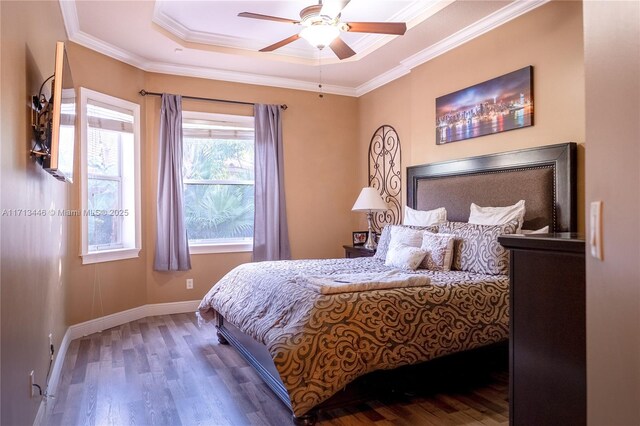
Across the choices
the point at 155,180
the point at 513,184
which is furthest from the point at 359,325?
the point at 155,180

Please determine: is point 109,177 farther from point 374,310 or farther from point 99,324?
point 374,310

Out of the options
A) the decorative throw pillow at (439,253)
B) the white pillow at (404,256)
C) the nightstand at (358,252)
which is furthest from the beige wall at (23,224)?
the nightstand at (358,252)

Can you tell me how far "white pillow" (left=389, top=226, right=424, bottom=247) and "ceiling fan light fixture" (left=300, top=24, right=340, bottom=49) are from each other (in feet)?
5.64

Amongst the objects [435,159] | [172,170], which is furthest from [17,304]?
[435,159]

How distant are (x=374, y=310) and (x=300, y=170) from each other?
10.6ft

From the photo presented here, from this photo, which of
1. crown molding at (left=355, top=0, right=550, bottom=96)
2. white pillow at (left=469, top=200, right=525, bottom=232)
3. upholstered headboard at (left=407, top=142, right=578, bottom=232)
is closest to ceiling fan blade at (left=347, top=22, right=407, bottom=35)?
crown molding at (left=355, top=0, right=550, bottom=96)

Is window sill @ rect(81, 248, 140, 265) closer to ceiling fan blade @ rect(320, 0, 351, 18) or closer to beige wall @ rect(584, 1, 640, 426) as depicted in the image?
ceiling fan blade @ rect(320, 0, 351, 18)

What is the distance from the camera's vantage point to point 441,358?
8.59 feet

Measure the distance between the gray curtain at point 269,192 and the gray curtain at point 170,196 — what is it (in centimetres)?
87

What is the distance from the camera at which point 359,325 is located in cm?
233

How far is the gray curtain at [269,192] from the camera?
5055mm

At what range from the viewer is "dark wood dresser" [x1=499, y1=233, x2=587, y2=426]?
139 centimetres

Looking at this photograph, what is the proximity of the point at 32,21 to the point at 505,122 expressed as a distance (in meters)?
3.34

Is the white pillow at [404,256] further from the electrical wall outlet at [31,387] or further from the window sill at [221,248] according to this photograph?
the electrical wall outlet at [31,387]
